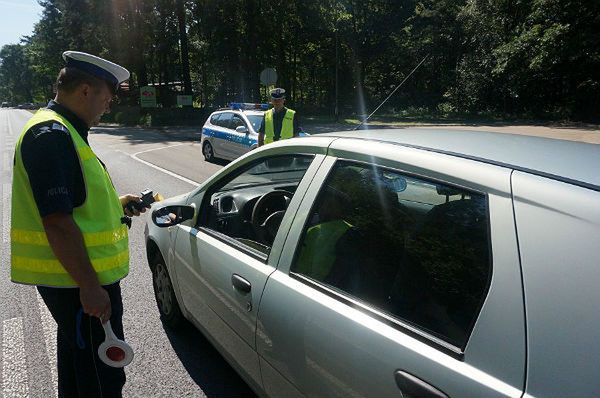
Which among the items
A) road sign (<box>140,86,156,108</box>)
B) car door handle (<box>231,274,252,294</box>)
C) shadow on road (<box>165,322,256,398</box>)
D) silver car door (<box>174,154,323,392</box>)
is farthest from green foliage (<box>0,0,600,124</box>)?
car door handle (<box>231,274,252,294</box>)

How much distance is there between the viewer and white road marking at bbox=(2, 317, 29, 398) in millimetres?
2895

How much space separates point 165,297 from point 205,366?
2.29ft

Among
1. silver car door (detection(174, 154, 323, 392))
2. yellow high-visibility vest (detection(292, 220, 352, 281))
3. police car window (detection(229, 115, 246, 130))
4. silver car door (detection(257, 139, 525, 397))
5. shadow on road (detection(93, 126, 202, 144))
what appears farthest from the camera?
shadow on road (detection(93, 126, 202, 144))

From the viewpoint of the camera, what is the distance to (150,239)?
3.63 metres

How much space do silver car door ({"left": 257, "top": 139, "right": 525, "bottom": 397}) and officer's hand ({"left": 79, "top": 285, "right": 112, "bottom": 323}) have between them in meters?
0.68

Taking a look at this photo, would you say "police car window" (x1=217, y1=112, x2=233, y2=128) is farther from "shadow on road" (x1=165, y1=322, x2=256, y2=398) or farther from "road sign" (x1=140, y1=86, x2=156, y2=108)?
"road sign" (x1=140, y1=86, x2=156, y2=108)

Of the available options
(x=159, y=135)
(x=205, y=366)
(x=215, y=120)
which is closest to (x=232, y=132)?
(x=215, y=120)

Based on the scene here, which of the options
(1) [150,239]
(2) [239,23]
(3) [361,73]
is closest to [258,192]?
(1) [150,239]

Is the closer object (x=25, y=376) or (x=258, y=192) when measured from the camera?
(x=25, y=376)

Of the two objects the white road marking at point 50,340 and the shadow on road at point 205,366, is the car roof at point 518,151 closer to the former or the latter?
the shadow on road at point 205,366

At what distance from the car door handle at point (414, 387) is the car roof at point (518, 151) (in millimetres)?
723

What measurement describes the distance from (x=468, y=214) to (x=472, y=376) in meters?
0.52

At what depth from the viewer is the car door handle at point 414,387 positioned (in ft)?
4.28

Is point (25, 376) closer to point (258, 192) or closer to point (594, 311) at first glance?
point (258, 192)
